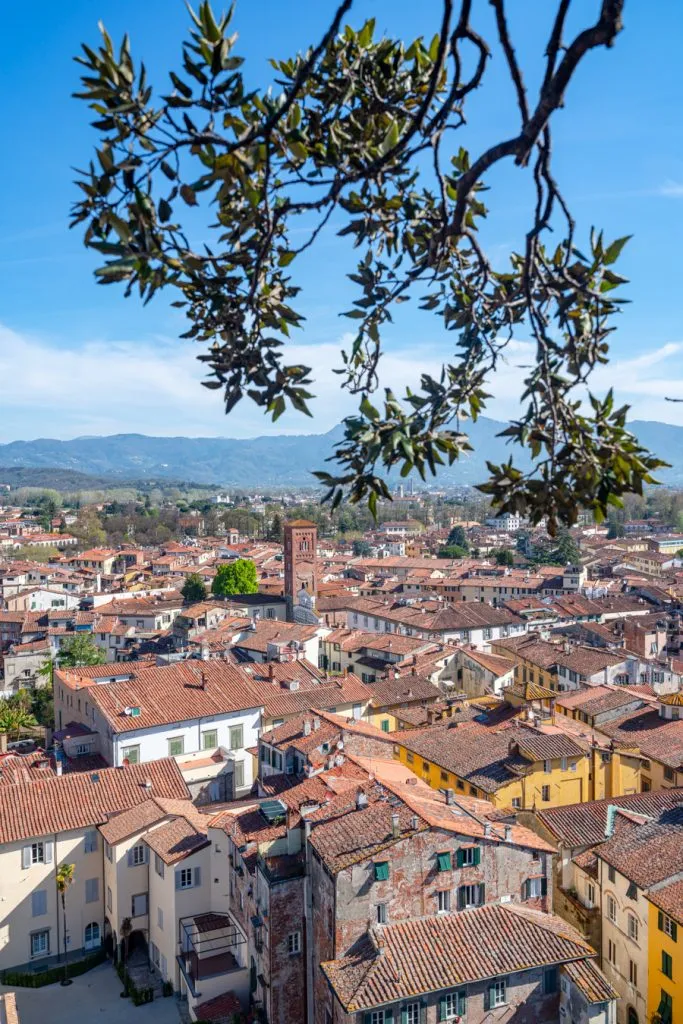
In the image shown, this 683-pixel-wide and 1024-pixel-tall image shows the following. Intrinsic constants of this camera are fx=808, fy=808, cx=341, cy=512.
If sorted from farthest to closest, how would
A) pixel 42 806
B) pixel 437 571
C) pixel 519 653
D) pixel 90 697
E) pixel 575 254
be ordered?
1. pixel 437 571
2. pixel 519 653
3. pixel 90 697
4. pixel 42 806
5. pixel 575 254

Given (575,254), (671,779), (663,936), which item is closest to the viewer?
(575,254)

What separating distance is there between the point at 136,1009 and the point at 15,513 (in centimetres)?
14071

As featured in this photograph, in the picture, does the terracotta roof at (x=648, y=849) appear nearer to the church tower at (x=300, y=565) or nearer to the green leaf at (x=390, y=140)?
the green leaf at (x=390, y=140)

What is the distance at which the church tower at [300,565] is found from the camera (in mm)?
52500

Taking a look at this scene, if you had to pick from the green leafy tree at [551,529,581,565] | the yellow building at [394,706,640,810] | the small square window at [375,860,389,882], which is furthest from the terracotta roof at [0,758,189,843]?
the green leafy tree at [551,529,581,565]

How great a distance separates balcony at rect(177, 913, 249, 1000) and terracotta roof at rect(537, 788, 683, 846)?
294 inches

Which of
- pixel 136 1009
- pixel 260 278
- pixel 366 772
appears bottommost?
pixel 136 1009

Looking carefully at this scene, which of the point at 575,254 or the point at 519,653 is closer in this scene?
the point at 575,254

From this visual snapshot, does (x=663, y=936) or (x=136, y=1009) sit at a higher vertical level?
(x=663, y=936)

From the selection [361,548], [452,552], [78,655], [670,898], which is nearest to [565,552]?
[452,552]

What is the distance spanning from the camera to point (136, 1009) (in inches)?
670

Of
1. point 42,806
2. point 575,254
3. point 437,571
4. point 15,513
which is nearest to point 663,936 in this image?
point 42,806

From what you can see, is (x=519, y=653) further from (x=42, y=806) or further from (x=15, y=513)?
(x=15, y=513)

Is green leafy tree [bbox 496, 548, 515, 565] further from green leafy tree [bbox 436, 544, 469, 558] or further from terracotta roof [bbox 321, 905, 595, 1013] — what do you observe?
terracotta roof [bbox 321, 905, 595, 1013]
